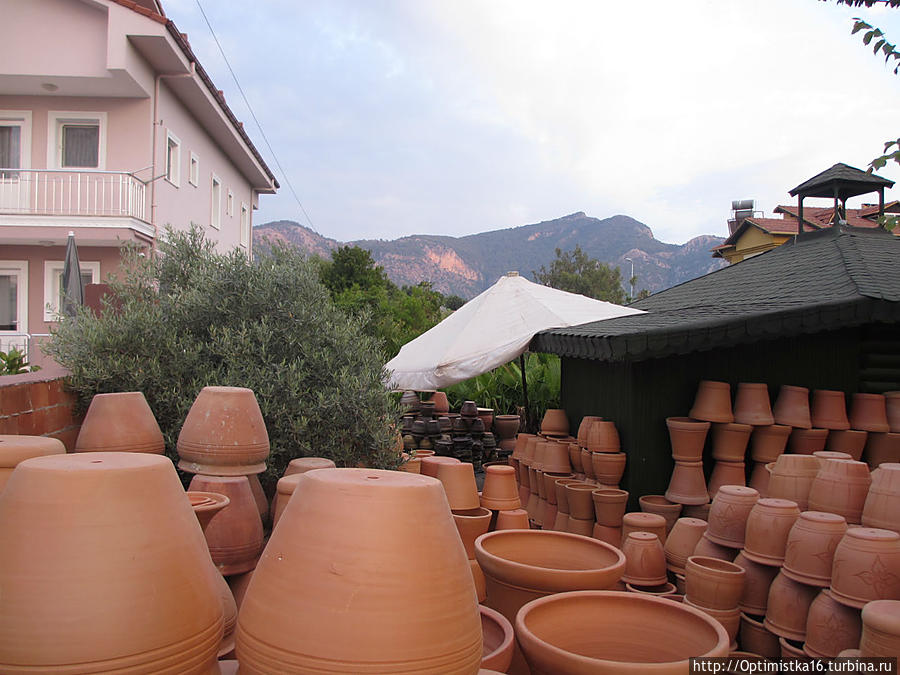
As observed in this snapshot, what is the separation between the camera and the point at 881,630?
231cm

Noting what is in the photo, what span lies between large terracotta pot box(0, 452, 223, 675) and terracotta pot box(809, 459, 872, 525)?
3058mm

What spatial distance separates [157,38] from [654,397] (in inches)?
434

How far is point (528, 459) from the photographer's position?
609cm

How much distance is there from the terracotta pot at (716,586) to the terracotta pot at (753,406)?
5.20 ft

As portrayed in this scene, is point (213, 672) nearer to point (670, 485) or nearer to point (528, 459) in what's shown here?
point (670, 485)

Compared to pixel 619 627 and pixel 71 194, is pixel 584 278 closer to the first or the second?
pixel 71 194

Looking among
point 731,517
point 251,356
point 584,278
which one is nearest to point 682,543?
point 731,517

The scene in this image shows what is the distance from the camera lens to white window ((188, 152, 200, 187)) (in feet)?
49.9

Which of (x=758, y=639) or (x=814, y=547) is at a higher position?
(x=814, y=547)

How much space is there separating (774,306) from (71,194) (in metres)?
12.4

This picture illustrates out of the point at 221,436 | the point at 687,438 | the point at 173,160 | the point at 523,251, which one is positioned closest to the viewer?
the point at 221,436

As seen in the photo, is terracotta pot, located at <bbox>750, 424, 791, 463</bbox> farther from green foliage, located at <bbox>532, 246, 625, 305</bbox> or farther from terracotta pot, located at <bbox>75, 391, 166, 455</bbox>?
green foliage, located at <bbox>532, 246, 625, 305</bbox>

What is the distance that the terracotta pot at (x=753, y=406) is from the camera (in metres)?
4.70

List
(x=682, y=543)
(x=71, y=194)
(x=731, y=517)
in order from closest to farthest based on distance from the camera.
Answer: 1. (x=731, y=517)
2. (x=682, y=543)
3. (x=71, y=194)
